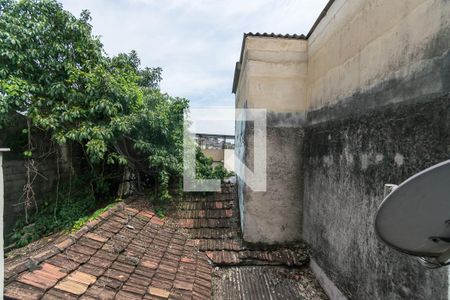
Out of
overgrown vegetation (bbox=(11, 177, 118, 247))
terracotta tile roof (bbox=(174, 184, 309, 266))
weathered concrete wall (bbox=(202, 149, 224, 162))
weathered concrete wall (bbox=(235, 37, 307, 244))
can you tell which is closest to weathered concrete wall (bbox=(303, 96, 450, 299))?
weathered concrete wall (bbox=(235, 37, 307, 244))

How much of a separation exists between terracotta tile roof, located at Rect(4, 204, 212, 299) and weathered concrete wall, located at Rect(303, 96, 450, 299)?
2.00 m

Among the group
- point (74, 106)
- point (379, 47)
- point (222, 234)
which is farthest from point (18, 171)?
point (379, 47)

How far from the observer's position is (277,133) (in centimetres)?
499

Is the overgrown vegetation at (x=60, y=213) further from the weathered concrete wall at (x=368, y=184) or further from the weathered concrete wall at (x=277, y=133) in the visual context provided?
the weathered concrete wall at (x=368, y=184)

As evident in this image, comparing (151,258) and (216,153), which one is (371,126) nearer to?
(151,258)

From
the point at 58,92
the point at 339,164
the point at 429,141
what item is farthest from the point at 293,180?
the point at 58,92

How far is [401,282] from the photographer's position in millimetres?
2350

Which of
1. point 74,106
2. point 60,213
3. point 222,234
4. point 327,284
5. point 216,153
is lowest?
point 327,284

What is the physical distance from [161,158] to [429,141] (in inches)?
169

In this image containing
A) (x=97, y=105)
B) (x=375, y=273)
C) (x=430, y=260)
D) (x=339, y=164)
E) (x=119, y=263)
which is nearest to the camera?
(x=430, y=260)

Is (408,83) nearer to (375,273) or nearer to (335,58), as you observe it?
(335,58)

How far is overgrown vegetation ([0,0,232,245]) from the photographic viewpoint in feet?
15.2

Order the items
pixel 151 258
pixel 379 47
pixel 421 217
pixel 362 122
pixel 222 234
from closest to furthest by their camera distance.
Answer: pixel 421 217
pixel 379 47
pixel 362 122
pixel 151 258
pixel 222 234

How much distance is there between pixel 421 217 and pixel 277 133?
12.8ft
